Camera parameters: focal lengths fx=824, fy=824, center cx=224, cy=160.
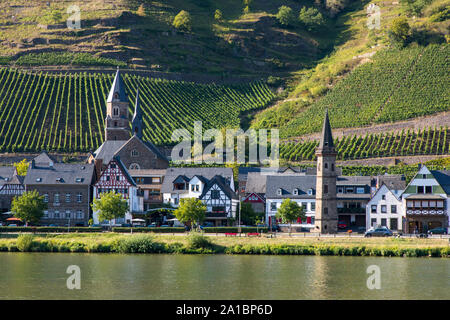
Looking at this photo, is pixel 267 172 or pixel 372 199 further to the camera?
pixel 267 172

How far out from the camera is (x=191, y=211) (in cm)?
6831

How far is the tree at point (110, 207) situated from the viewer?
229 ft

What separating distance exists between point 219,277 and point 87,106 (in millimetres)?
82527

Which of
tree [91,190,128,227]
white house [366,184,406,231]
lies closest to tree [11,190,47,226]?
tree [91,190,128,227]

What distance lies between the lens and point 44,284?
4319cm

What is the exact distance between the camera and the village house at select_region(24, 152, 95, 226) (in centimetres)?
7538

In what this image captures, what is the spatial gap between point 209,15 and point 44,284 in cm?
14480

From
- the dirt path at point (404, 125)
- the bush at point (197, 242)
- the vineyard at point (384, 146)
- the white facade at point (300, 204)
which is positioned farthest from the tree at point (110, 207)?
the dirt path at point (404, 125)

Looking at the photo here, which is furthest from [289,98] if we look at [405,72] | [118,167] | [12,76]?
[118,167]

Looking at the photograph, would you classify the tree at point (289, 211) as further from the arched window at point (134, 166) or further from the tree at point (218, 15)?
the tree at point (218, 15)

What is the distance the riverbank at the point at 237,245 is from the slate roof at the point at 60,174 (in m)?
15.8

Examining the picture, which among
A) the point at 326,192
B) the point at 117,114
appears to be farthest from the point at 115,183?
the point at 117,114
